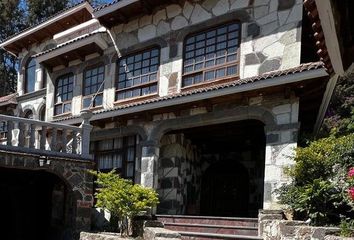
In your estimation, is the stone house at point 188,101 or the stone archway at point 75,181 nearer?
the stone house at point 188,101

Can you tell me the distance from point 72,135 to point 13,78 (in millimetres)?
24159

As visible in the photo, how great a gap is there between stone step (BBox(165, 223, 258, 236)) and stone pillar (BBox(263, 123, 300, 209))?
0.68m

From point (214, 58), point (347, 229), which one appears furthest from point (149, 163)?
point (347, 229)

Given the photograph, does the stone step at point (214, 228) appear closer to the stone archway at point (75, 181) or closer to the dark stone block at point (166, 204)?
the dark stone block at point (166, 204)

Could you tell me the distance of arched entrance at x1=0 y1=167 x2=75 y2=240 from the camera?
42.0 ft

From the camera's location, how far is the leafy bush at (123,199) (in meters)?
10.2

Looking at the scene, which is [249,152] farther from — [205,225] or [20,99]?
[20,99]

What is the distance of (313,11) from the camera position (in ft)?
15.7

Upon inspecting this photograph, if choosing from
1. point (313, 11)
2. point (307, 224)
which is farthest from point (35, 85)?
point (313, 11)

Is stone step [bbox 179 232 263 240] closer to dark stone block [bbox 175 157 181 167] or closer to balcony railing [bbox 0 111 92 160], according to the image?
dark stone block [bbox 175 157 181 167]

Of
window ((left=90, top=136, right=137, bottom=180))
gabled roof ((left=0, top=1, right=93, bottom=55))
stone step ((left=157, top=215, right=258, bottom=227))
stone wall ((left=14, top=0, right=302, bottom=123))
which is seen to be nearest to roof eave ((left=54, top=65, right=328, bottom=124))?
stone wall ((left=14, top=0, right=302, bottom=123))

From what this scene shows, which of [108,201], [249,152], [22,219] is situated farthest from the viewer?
[249,152]

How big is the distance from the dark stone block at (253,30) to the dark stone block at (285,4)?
74cm

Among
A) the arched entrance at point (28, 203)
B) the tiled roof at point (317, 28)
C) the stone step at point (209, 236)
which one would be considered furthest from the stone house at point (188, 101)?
the tiled roof at point (317, 28)
